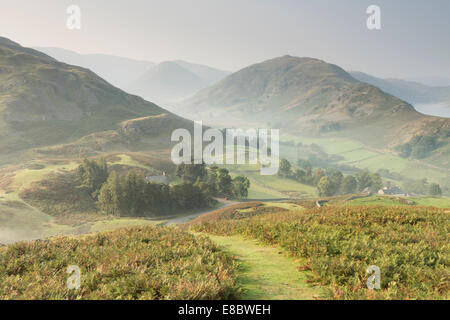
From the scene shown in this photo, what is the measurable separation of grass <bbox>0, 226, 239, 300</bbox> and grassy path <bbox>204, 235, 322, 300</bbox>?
63 centimetres

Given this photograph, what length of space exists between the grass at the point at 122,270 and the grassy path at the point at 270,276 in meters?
0.63

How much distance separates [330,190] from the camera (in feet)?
422

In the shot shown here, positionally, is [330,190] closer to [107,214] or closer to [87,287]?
[107,214]

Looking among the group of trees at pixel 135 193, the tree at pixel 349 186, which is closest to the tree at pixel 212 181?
the group of trees at pixel 135 193

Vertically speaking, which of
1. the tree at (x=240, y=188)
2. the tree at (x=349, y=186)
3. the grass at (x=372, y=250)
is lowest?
the tree at (x=349, y=186)

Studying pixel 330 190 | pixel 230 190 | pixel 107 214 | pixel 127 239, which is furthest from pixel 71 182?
pixel 330 190

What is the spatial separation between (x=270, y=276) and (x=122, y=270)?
4757 millimetres

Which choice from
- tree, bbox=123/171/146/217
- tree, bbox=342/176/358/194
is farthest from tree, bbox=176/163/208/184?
tree, bbox=342/176/358/194

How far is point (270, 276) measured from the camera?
8500 mm

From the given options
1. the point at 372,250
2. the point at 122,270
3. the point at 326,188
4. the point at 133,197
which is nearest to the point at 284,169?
the point at 326,188

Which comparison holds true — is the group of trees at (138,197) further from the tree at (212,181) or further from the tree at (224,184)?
the tree at (224,184)

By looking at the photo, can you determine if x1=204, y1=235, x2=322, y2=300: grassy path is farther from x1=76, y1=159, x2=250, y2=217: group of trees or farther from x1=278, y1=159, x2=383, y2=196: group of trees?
x1=278, y1=159, x2=383, y2=196: group of trees

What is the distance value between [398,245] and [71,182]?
101m

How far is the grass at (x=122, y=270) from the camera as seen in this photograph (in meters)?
6.56
